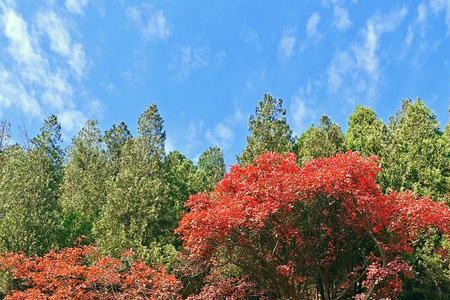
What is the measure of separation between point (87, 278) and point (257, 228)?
15.0 ft

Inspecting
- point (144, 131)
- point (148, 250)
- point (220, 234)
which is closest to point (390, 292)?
point (220, 234)

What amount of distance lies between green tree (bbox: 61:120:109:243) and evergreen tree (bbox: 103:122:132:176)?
0.37m

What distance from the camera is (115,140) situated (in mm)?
20953

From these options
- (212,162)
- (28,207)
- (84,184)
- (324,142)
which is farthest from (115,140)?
(324,142)

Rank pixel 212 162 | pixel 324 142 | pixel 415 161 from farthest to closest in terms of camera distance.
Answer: pixel 212 162, pixel 324 142, pixel 415 161

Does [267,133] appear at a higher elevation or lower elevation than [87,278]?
higher

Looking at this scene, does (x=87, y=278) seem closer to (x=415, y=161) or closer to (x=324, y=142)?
(x=324, y=142)

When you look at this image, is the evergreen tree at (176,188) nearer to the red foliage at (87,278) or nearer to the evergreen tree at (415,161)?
the red foliage at (87,278)

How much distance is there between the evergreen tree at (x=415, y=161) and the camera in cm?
1456

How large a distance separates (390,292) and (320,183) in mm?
3335

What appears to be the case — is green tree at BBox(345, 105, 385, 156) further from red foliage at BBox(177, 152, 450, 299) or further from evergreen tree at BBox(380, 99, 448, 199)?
red foliage at BBox(177, 152, 450, 299)

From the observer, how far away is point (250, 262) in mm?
12656

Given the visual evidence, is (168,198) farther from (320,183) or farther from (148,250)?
(320,183)

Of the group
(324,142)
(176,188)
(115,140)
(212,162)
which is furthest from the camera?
(212,162)
